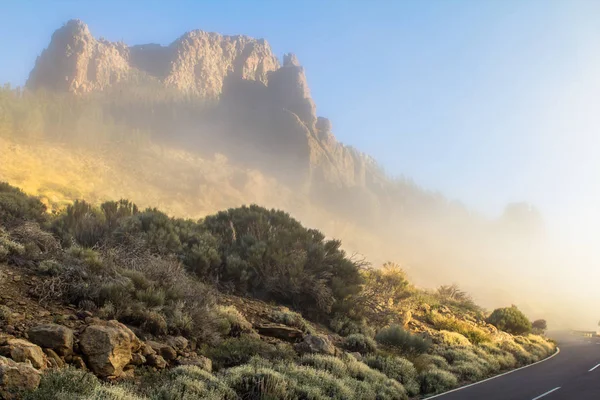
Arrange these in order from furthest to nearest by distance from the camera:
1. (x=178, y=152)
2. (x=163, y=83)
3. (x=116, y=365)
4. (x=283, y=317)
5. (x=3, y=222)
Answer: (x=163, y=83) < (x=178, y=152) < (x=3, y=222) < (x=283, y=317) < (x=116, y=365)

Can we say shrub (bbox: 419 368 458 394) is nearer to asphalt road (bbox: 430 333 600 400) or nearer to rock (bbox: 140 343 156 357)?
asphalt road (bbox: 430 333 600 400)

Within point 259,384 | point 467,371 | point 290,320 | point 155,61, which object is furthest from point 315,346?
point 155,61

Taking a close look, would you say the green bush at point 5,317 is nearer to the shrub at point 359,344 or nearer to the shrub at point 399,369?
the shrub at point 399,369

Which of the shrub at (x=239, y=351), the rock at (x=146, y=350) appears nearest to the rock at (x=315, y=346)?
the shrub at (x=239, y=351)

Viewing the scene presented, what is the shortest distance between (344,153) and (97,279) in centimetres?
12230

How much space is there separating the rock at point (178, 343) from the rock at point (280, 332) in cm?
286

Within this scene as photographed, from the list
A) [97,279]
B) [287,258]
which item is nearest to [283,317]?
[287,258]

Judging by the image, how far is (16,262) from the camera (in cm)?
891

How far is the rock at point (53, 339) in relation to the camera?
20.4 ft

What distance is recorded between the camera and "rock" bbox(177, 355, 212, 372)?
761cm

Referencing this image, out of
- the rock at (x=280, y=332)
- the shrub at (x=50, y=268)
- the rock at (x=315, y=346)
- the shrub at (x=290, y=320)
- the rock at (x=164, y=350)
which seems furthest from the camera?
the shrub at (x=290, y=320)

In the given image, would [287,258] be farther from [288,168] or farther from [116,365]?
[288,168]

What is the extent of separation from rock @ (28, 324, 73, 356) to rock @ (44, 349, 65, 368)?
0.10 meters

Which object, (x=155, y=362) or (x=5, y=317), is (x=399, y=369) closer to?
(x=155, y=362)
